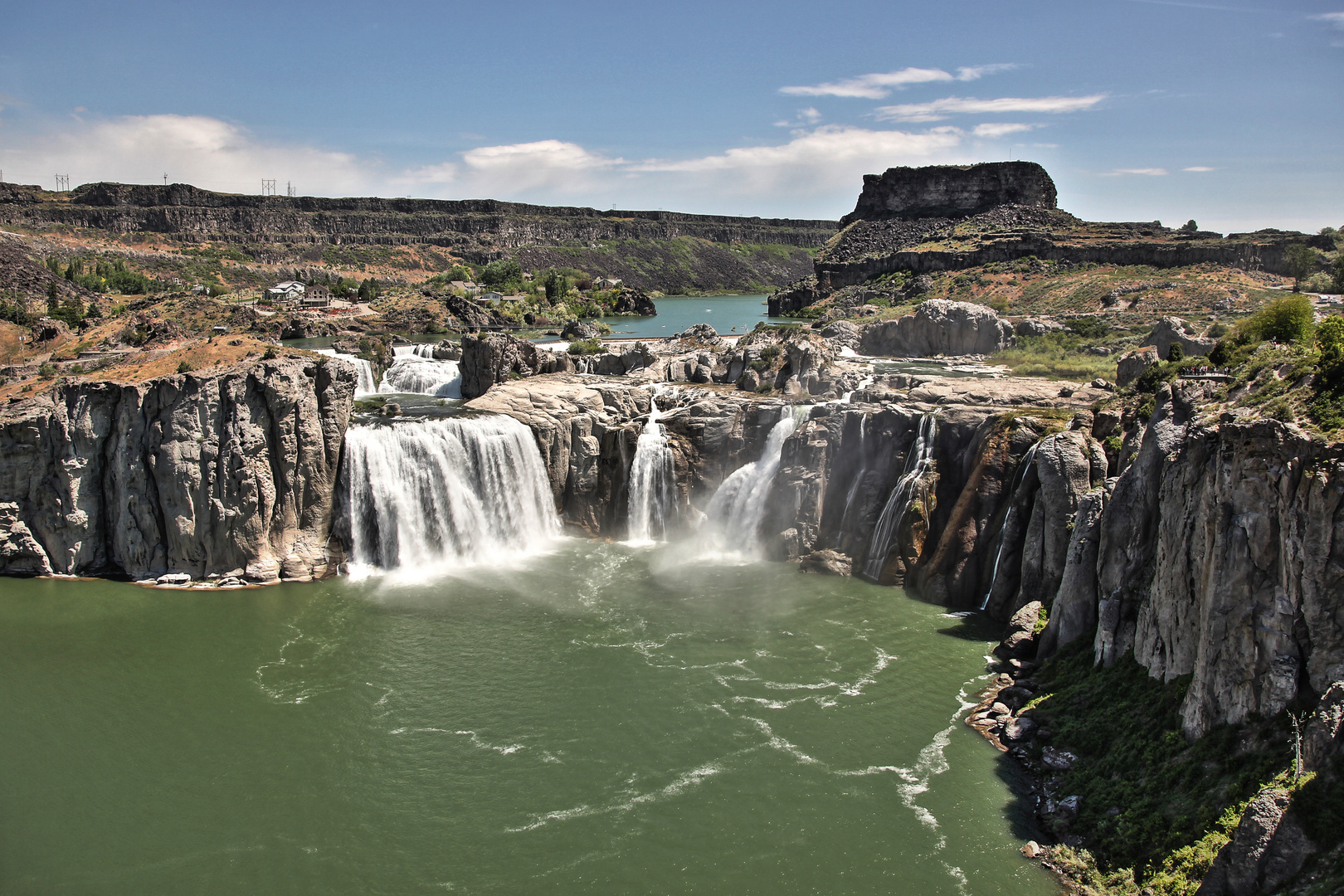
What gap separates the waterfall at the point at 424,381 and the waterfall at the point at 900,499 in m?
37.4

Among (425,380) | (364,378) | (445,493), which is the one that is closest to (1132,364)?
(445,493)

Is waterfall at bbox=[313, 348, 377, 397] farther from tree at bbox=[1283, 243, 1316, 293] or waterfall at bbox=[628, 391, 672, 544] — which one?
tree at bbox=[1283, 243, 1316, 293]

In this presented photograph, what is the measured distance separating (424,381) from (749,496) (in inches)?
1301

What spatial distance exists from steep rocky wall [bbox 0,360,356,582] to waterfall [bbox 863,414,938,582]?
27314 millimetres

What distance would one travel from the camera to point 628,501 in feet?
154

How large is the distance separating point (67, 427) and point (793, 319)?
355 ft

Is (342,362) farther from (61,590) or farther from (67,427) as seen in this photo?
(61,590)

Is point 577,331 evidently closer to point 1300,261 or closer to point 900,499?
point 900,499

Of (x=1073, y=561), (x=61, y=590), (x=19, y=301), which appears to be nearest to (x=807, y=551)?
(x=1073, y=561)

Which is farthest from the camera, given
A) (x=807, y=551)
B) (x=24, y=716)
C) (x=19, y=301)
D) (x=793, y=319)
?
(x=793, y=319)

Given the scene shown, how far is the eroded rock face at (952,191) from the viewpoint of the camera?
13362 cm

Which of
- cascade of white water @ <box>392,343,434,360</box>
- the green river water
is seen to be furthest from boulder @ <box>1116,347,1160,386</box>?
cascade of white water @ <box>392,343,434,360</box>

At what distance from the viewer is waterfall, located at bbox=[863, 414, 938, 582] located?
38438 mm

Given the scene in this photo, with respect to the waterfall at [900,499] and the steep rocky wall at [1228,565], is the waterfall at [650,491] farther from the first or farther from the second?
the steep rocky wall at [1228,565]
